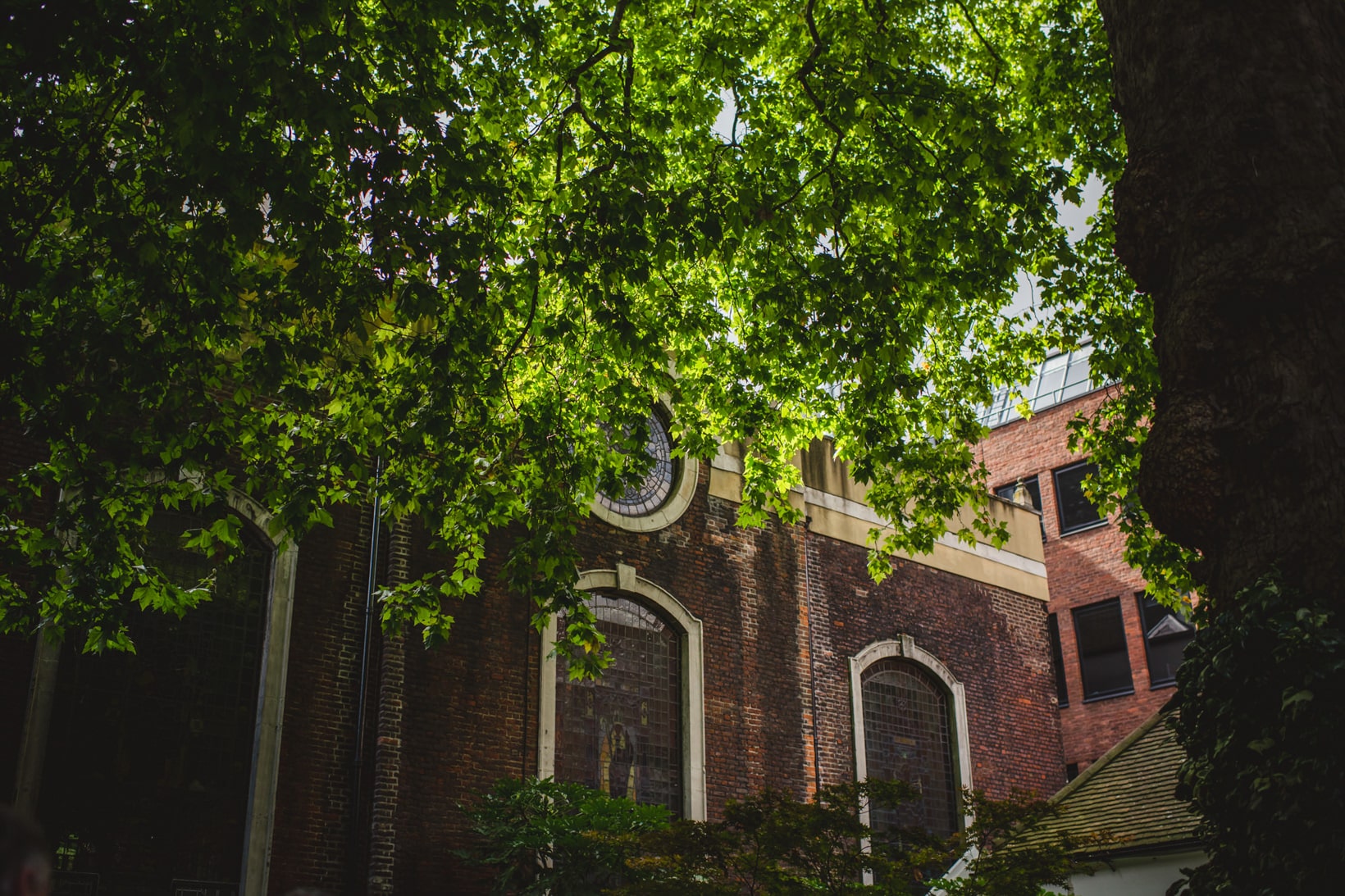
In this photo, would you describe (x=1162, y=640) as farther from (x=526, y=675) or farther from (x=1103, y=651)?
(x=526, y=675)

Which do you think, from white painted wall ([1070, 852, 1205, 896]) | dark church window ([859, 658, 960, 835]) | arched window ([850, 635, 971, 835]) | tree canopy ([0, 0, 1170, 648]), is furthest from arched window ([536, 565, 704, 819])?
white painted wall ([1070, 852, 1205, 896])

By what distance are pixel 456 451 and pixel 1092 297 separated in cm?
684

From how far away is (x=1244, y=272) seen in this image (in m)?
5.42

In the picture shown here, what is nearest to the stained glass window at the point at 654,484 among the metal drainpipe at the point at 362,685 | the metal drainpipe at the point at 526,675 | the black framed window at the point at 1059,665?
the metal drainpipe at the point at 526,675

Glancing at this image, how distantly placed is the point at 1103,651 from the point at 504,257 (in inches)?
773

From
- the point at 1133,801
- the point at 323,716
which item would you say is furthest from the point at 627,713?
the point at 1133,801

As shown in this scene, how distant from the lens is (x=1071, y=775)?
2570cm

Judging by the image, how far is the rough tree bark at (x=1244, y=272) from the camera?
513 cm

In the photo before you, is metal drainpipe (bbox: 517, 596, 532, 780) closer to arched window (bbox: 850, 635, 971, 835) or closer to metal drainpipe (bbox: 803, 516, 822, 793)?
metal drainpipe (bbox: 803, 516, 822, 793)

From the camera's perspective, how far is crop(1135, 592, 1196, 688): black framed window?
24078mm

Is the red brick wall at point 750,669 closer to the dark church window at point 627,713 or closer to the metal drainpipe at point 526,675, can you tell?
the metal drainpipe at point 526,675

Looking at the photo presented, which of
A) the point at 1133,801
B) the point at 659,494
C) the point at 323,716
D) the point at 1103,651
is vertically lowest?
the point at 1133,801

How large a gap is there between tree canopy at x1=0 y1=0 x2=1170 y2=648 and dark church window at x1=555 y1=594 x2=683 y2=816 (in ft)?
6.55

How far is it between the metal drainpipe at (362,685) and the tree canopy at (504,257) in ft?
1.42
